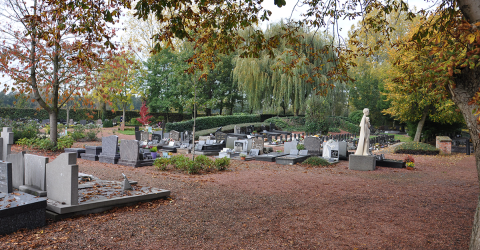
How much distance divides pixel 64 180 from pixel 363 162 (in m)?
10.00

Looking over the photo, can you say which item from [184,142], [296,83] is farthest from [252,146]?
[296,83]

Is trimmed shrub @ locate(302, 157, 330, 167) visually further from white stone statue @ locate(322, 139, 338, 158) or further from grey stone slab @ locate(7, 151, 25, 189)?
grey stone slab @ locate(7, 151, 25, 189)

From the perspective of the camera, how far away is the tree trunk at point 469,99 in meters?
3.77

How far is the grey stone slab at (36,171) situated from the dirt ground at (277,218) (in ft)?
4.60

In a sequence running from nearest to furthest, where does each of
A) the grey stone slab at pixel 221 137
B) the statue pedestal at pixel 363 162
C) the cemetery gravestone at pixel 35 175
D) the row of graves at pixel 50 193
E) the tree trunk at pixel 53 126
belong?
the row of graves at pixel 50 193 < the cemetery gravestone at pixel 35 175 < the statue pedestal at pixel 363 162 < the tree trunk at pixel 53 126 < the grey stone slab at pixel 221 137

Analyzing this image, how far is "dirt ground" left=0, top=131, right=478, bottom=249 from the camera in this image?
4496mm

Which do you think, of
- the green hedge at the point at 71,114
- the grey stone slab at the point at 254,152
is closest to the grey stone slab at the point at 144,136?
the grey stone slab at the point at 254,152

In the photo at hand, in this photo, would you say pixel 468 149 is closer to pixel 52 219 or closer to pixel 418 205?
pixel 418 205

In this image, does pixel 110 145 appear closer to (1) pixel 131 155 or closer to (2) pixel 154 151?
(1) pixel 131 155

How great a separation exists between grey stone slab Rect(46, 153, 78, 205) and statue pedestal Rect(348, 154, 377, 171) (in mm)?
9699

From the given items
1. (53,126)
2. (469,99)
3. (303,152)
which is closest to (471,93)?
(469,99)

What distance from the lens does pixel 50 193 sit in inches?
232

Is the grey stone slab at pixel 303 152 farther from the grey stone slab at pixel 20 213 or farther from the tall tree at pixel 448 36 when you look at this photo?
the grey stone slab at pixel 20 213

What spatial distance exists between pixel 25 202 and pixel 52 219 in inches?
22.7
